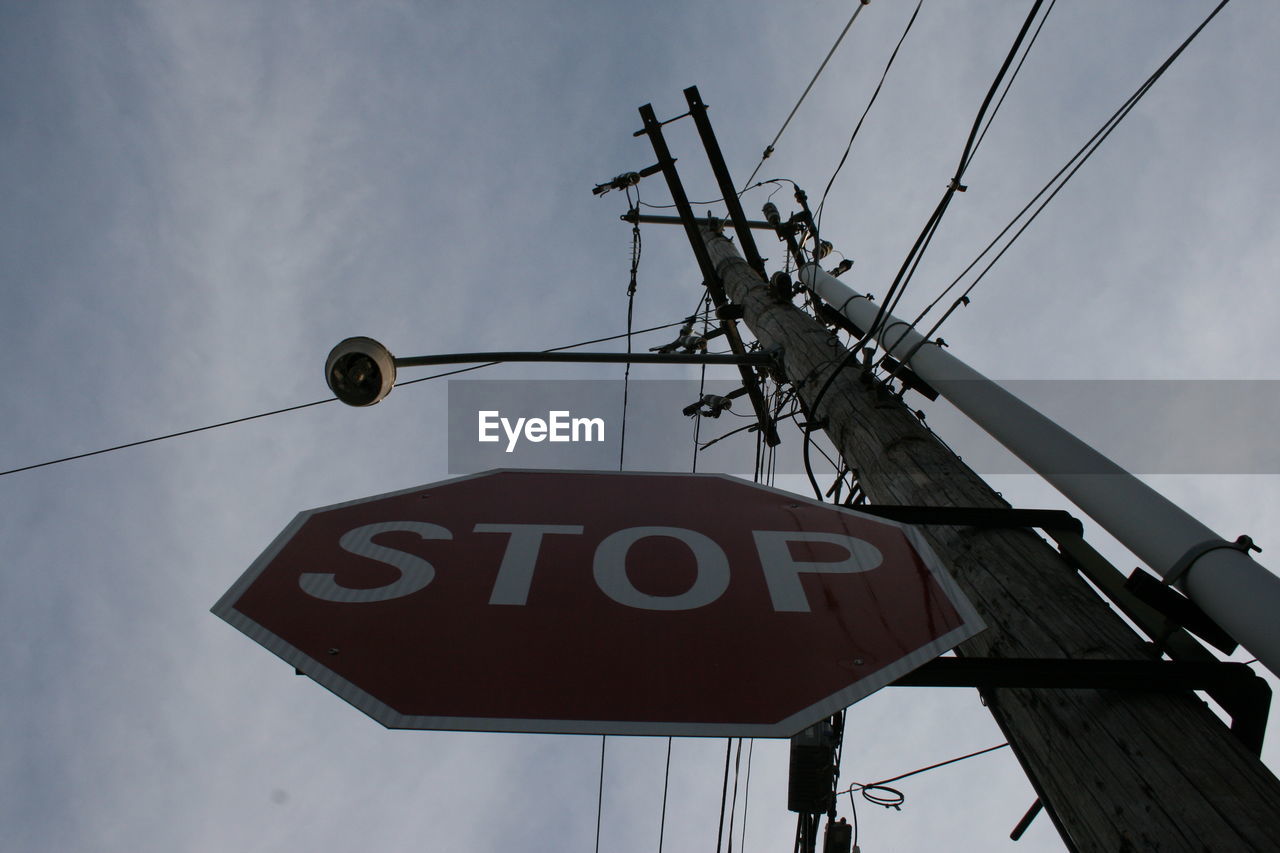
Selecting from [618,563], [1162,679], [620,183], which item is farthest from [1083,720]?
[620,183]

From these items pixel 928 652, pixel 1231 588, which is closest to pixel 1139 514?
pixel 1231 588

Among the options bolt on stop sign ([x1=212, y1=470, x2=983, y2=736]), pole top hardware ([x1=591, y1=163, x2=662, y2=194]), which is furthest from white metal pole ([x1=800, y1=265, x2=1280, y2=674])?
pole top hardware ([x1=591, y1=163, x2=662, y2=194])

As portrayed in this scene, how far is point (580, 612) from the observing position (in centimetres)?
167

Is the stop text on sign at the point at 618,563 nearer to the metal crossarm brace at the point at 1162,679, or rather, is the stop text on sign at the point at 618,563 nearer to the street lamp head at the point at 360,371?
the metal crossarm brace at the point at 1162,679

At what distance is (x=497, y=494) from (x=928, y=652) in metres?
1.23

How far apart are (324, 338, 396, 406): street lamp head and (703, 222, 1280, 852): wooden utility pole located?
2.16m

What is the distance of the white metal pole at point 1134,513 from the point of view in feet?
5.41

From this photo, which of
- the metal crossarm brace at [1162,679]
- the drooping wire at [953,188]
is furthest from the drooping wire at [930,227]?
A: the metal crossarm brace at [1162,679]

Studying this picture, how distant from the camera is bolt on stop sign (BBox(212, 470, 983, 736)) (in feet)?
4.74

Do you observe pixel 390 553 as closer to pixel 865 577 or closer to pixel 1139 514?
pixel 865 577

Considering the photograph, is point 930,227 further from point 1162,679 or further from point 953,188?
point 1162,679

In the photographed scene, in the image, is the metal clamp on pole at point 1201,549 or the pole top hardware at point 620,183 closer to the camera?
the metal clamp on pole at point 1201,549

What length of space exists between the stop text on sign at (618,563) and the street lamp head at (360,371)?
1.45 metres

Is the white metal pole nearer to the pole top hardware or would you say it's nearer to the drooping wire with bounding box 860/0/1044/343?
the drooping wire with bounding box 860/0/1044/343
